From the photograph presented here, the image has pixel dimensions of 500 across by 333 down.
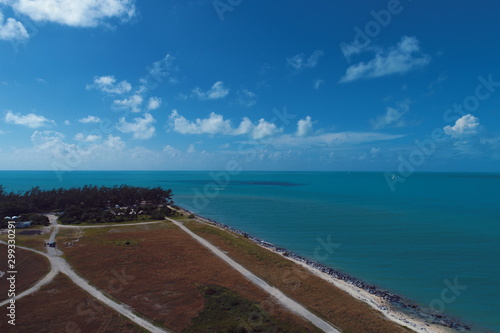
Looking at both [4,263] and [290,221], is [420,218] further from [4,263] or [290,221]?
[4,263]

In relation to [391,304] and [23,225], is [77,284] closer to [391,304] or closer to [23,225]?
[391,304]

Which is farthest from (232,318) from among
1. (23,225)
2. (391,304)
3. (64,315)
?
(23,225)

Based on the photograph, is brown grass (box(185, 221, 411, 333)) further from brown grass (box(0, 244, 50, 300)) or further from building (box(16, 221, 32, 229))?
building (box(16, 221, 32, 229))

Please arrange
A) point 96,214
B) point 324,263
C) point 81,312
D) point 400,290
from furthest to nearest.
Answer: point 96,214 → point 324,263 → point 400,290 → point 81,312

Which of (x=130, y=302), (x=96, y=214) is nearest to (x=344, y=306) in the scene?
(x=130, y=302)

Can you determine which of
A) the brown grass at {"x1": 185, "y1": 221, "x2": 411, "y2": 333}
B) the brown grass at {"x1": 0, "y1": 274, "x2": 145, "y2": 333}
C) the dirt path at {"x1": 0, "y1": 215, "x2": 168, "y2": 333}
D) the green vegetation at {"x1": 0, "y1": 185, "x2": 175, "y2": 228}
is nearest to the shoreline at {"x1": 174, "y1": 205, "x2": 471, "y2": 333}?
the brown grass at {"x1": 185, "y1": 221, "x2": 411, "y2": 333}

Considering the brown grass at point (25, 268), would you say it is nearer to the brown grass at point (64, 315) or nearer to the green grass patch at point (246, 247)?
the brown grass at point (64, 315)
